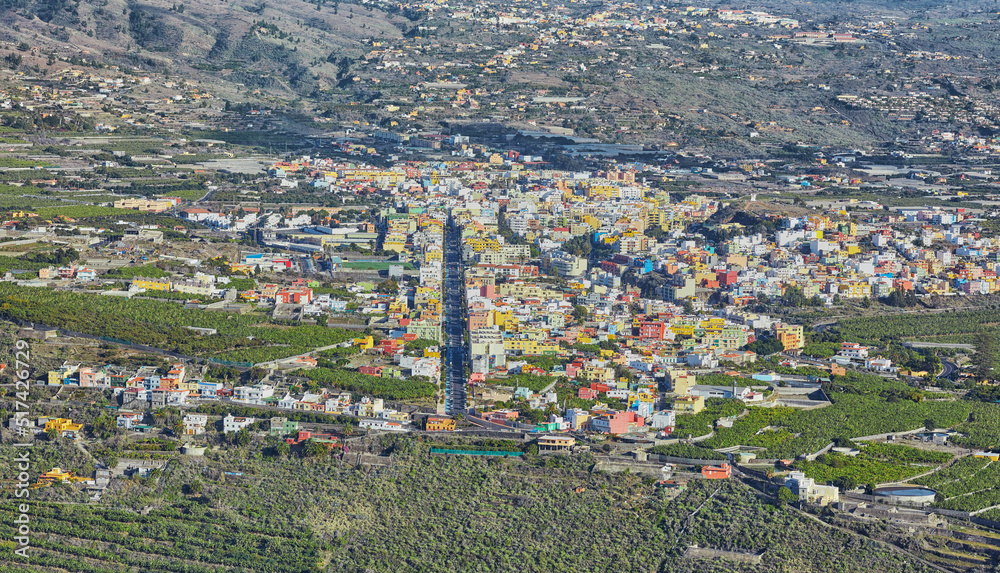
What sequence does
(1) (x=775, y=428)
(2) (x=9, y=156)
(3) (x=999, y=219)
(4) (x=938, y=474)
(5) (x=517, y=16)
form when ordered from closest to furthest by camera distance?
(4) (x=938, y=474), (1) (x=775, y=428), (3) (x=999, y=219), (2) (x=9, y=156), (5) (x=517, y=16)

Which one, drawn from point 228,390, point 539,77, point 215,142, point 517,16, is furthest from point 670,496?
point 517,16

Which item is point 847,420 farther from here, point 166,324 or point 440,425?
point 166,324

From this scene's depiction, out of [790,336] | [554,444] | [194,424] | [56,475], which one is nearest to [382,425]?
[554,444]

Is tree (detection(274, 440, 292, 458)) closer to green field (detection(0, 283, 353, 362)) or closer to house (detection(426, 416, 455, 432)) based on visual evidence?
house (detection(426, 416, 455, 432))

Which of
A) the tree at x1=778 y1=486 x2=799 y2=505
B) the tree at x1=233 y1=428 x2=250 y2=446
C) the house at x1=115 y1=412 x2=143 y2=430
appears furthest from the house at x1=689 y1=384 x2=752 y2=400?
the house at x1=115 y1=412 x2=143 y2=430

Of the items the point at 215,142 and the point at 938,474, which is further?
Result: the point at 215,142

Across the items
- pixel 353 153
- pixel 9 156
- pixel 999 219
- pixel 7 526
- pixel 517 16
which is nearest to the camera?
pixel 7 526

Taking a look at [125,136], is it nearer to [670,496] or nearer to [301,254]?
[301,254]
